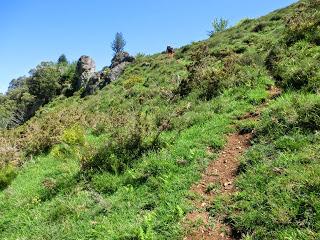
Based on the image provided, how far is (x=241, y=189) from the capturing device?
8.16 m

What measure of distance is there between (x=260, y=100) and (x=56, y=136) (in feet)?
28.3

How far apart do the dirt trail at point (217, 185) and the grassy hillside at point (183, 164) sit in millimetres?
191

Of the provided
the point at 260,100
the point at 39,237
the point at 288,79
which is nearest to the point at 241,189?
the point at 39,237

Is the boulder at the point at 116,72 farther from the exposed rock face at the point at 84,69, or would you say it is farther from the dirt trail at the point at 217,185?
the dirt trail at the point at 217,185

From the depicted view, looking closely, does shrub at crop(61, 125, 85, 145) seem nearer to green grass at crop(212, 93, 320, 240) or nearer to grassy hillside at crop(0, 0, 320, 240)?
grassy hillside at crop(0, 0, 320, 240)

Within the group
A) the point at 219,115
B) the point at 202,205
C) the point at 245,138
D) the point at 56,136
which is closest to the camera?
the point at 202,205

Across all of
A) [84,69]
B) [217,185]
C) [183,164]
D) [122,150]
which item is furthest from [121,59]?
[217,185]

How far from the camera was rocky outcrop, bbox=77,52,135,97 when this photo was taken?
39500mm

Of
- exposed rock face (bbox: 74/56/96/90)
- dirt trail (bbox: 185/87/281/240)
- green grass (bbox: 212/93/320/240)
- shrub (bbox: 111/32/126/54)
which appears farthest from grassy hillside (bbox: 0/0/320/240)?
shrub (bbox: 111/32/126/54)

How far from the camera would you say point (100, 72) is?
45.2 m

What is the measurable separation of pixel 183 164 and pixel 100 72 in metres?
36.8

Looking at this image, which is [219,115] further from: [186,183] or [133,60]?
[133,60]

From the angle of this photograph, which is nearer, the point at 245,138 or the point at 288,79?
the point at 245,138

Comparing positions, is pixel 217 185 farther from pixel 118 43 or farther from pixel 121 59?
pixel 118 43
